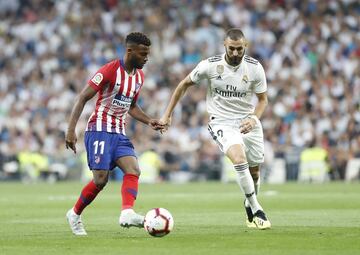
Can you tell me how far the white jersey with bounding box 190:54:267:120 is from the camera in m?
13.0

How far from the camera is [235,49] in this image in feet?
41.5

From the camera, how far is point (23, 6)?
114ft

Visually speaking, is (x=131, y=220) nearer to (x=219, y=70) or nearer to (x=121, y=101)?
(x=121, y=101)

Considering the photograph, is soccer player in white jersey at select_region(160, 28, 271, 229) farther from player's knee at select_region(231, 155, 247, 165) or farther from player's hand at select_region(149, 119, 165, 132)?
player's hand at select_region(149, 119, 165, 132)

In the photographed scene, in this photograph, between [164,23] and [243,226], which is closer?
[243,226]

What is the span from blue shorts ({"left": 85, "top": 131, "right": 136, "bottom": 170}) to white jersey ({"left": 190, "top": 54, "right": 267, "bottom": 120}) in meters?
1.69

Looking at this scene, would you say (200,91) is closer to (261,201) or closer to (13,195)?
(13,195)

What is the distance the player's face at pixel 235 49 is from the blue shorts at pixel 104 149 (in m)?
1.85

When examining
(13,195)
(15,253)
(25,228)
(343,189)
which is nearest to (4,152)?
(13,195)

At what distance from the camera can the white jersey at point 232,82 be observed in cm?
1298

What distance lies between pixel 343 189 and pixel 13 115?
12.6 meters

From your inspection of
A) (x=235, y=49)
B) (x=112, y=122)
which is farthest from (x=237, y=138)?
(x=112, y=122)

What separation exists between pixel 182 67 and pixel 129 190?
66.9ft

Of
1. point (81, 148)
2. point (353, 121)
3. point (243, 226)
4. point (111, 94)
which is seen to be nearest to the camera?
point (111, 94)
